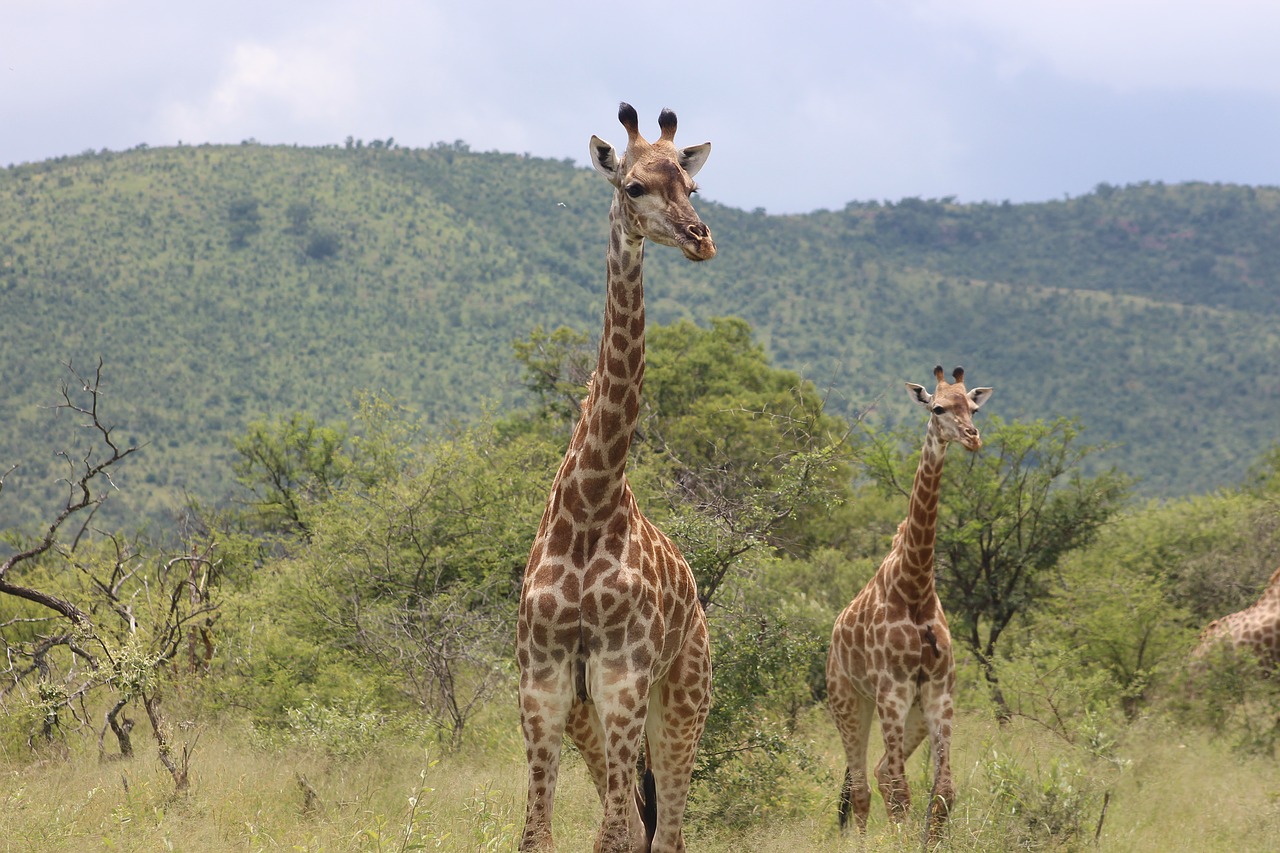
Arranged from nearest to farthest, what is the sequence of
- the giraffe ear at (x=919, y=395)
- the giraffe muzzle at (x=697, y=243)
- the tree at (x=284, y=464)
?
the giraffe muzzle at (x=697, y=243), the giraffe ear at (x=919, y=395), the tree at (x=284, y=464)

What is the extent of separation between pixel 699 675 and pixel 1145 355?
68.6 m

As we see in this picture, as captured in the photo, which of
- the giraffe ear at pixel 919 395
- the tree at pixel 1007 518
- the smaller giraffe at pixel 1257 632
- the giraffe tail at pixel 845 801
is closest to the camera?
the giraffe ear at pixel 919 395

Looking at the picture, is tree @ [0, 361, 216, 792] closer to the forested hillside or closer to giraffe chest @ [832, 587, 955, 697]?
giraffe chest @ [832, 587, 955, 697]

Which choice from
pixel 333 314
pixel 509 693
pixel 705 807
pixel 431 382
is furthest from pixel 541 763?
pixel 333 314

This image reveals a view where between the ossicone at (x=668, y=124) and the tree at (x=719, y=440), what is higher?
the ossicone at (x=668, y=124)

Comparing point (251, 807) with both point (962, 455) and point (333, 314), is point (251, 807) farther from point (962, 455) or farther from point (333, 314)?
point (333, 314)

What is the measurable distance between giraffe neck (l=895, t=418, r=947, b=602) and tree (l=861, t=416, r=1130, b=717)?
26.3 feet

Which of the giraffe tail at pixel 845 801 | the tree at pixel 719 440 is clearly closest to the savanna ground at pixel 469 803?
the giraffe tail at pixel 845 801

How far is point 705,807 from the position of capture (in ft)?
31.4

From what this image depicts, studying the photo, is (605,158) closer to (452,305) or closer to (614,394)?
(614,394)

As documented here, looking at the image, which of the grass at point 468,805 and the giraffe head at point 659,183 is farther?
the grass at point 468,805

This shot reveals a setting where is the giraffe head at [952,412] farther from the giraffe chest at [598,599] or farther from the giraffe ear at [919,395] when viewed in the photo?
the giraffe chest at [598,599]

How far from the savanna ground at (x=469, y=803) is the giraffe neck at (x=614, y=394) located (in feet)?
6.08

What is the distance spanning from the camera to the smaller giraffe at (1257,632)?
1498 cm
